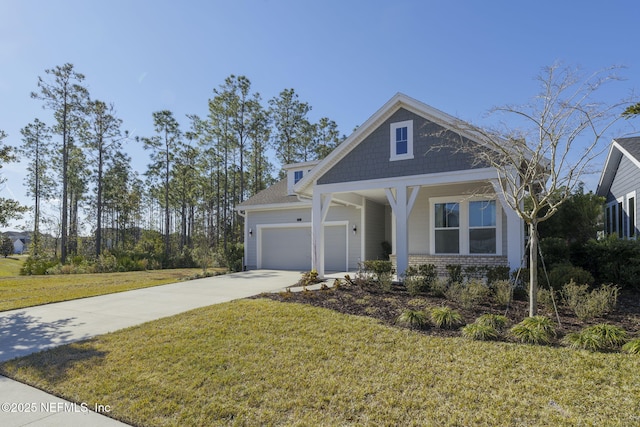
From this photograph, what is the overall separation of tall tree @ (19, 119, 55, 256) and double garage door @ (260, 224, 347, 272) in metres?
22.5

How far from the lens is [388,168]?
429 inches

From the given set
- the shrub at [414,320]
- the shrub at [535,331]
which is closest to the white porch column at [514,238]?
the shrub at [535,331]

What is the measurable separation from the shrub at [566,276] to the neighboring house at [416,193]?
0.97m

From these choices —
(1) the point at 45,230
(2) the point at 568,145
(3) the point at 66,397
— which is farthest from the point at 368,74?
(1) the point at 45,230

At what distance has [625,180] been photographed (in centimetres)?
1288

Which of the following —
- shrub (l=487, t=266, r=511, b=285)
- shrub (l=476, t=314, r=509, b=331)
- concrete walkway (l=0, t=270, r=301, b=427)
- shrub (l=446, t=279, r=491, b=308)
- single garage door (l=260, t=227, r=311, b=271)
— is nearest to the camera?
concrete walkway (l=0, t=270, r=301, b=427)

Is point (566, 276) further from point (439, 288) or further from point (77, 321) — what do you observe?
point (77, 321)

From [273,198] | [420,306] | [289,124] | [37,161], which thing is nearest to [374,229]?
[273,198]

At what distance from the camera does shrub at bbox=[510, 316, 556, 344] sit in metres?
4.87

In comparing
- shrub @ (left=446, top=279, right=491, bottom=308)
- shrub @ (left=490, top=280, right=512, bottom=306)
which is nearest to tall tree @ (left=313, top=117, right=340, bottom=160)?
shrub @ (left=446, top=279, right=491, bottom=308)

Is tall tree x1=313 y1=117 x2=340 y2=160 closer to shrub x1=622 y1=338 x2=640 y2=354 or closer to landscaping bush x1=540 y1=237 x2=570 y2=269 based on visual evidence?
landscaping bush x1=540 y1=237 x2=570 y2=269

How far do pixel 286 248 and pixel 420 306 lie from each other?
35.0ft

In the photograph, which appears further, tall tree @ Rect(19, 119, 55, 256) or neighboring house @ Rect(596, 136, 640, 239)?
tall tree @ Rect(19, 119, 55, 256)

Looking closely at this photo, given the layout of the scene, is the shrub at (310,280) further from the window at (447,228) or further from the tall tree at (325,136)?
the tall tree at (325,136)
